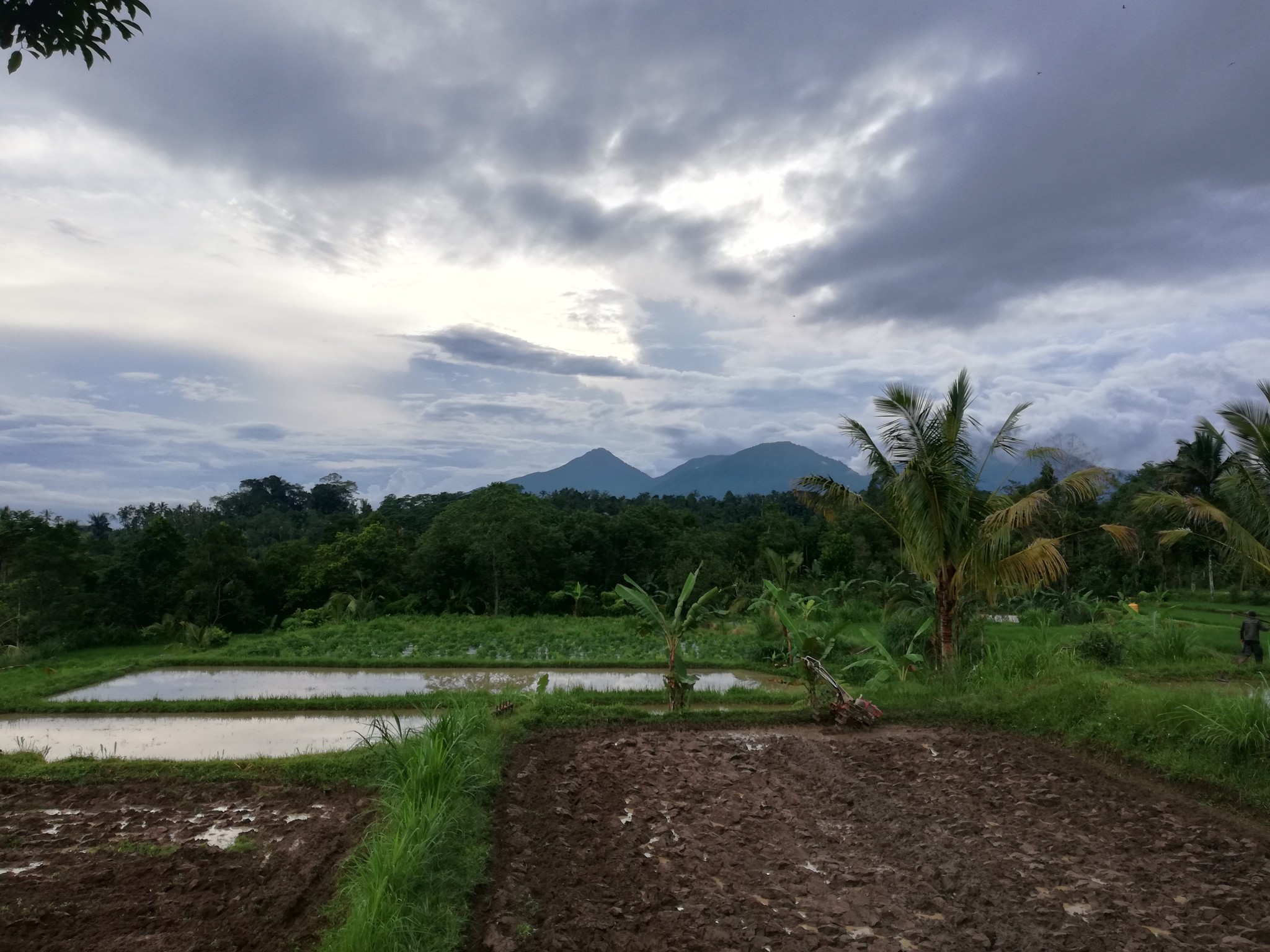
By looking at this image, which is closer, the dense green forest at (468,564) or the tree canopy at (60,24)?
the tree canopy at (60,24)

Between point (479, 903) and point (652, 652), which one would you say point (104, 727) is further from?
point (652, 652)

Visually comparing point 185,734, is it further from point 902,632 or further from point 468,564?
point 468,564

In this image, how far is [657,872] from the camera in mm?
4812

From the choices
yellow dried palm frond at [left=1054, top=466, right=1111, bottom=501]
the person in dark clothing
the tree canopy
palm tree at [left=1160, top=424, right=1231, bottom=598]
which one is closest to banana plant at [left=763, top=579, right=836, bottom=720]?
yellow dried palm frond at [left=1054, top=466, right=1111, bottom=501]

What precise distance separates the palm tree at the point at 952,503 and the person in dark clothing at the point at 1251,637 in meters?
3.70

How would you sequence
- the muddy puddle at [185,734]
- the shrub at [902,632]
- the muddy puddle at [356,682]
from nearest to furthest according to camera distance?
the muddy puddle at [185,734] < the muddy puddle at [356,682] < the shrub at [902,632]

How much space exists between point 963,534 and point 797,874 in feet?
19.5

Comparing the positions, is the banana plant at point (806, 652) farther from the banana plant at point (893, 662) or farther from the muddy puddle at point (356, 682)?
the muddy puddle at point (356, 682)

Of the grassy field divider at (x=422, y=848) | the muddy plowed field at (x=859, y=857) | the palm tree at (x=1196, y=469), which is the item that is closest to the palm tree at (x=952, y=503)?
the muddy plowed field at (x=859, y=857)

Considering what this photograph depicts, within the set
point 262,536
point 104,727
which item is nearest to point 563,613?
point 104,727

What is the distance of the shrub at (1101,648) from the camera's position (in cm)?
1034

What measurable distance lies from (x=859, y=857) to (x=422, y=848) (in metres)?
2.80

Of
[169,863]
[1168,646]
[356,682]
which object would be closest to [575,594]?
[356,682]

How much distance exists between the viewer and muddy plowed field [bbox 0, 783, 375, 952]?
4137 millimetres
